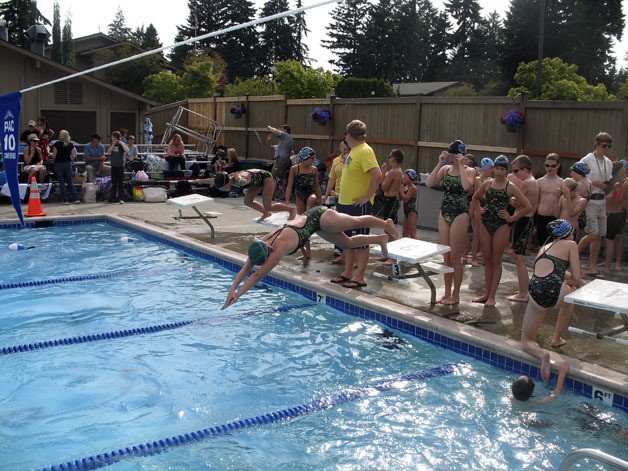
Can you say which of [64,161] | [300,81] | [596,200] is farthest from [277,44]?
[596,200]

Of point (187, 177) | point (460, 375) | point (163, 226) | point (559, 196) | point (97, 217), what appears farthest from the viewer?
point (187, 177)

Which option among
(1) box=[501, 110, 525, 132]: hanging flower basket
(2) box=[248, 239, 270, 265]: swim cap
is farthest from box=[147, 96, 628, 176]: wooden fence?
(2) box=[248, 239, 270, 265]: swim cap

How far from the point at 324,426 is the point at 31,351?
3090 mm

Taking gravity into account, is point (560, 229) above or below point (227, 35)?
below

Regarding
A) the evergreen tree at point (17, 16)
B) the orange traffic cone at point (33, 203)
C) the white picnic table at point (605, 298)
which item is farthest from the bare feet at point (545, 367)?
the evergreen tree at point (17, 16)

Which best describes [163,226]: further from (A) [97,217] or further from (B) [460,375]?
(B) [460,375]

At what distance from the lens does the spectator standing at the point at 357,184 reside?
24.0ft

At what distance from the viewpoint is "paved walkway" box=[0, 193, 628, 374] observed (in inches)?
223

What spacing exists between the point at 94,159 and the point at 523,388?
13.5 metres

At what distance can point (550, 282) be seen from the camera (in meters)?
5.15

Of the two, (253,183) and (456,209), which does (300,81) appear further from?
(456,209)

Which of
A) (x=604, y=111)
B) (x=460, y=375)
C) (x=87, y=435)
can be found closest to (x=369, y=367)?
(x=460, y=375)

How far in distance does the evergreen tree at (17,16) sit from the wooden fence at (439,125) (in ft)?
134

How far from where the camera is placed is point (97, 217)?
13133 mm
